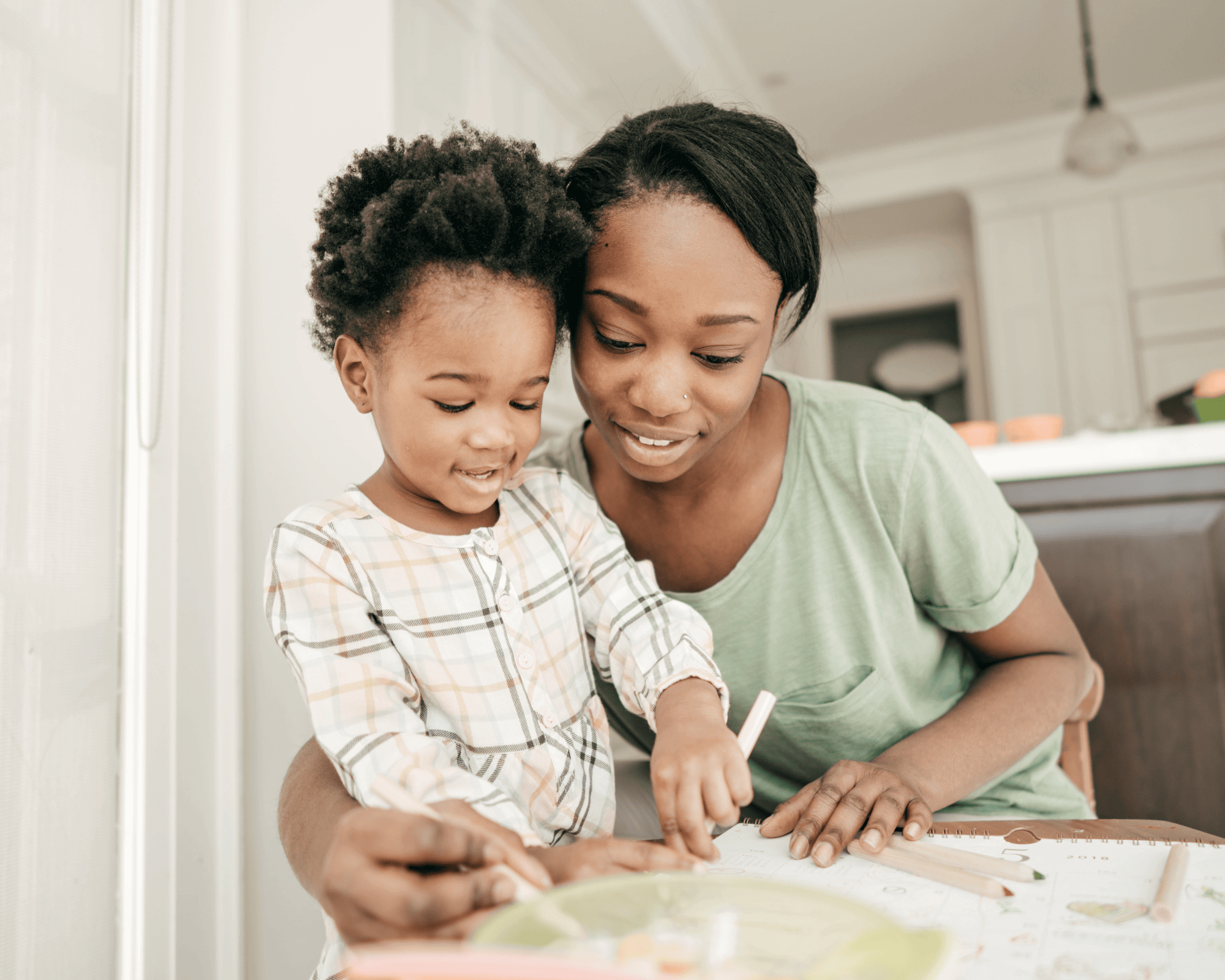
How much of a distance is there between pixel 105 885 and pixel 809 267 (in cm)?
89

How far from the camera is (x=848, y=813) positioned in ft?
2.05

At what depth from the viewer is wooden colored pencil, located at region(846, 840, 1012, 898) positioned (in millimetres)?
492

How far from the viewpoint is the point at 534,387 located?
0.67 metres

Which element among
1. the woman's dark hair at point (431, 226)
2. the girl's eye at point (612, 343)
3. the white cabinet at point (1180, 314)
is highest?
the white cabinet at point (1180, 314)

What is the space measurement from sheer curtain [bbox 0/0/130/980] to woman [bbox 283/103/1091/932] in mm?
262

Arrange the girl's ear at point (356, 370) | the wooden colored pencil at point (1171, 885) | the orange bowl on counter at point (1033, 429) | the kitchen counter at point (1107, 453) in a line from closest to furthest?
1. the wooden colored pencil at point (1171, 885)
2. the girl's ear at point (356, 370)
3. the kitchen counter at point (1107, 453)
4. the orange bowl on counter at point (1033, 429)

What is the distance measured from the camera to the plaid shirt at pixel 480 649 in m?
0.55

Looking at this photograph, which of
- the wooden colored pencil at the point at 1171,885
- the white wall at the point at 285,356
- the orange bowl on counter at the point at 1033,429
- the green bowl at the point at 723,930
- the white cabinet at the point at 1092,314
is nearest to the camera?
the green bowl at the point at 723,930

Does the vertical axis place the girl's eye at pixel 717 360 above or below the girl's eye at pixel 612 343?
below

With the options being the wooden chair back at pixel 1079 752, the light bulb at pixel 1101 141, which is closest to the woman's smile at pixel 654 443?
the wooden chair back at pixel 1079 752

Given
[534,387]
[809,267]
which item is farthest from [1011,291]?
[534,387]

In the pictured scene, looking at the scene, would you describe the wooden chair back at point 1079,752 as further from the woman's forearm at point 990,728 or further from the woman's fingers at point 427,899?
the woman's fingers at point 427,899

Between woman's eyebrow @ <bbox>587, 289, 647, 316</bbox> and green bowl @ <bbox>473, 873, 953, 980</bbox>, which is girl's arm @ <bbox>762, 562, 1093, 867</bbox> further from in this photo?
woman's eyebrow @ <bbox>587, 289, 647, 316</bbox>

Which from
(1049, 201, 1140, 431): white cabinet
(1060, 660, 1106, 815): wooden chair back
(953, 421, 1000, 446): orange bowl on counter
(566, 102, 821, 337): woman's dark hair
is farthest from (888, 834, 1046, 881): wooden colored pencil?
(1049, 201, 1140, 431): white cabinet
